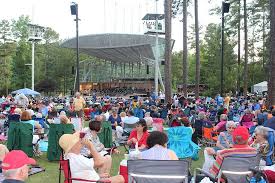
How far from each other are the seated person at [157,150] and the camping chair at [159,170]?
0.48m

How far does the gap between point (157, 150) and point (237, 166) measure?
1079 millimetres

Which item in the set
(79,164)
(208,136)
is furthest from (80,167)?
(208,136)

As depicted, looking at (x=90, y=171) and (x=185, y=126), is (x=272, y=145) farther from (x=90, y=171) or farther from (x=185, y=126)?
(x=90, y=171)

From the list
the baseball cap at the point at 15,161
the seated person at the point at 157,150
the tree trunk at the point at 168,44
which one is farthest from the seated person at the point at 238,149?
the tree trunk at the point at 168,44

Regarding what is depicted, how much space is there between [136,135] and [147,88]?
185ft

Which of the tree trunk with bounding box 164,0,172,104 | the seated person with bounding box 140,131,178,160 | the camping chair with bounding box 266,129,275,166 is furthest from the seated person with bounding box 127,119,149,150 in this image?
the tree trunk with bounding box 164,0,172,104

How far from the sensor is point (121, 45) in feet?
197

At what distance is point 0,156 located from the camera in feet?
20.1

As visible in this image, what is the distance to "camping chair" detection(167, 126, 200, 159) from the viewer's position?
8008 millimetres

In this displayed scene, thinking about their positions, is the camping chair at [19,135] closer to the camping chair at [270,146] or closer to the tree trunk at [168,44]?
the camping chair at [270,146]

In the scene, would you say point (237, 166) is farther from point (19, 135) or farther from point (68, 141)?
point (19, 135)

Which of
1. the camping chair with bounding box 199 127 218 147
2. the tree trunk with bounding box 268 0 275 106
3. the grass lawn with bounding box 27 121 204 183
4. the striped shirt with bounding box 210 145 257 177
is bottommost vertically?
the grass lawn with bounding box 27 121 204 183

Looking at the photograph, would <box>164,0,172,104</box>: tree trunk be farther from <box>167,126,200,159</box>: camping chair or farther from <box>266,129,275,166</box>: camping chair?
<box>266,129,275,166</box>: camping chair

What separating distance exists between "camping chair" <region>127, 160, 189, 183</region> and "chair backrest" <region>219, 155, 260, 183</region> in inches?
37.4
